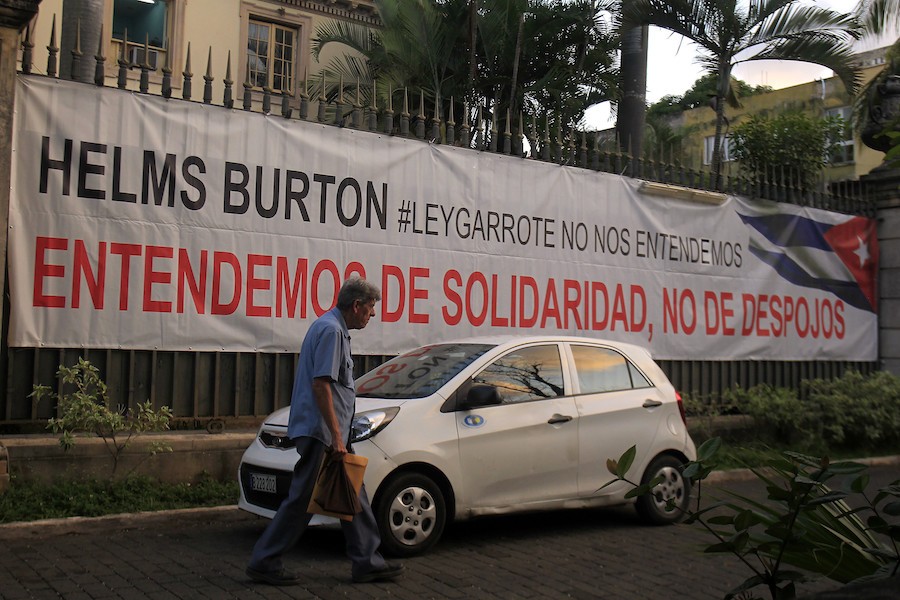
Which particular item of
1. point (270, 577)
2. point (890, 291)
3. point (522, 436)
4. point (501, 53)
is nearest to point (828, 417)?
point (890, 291)

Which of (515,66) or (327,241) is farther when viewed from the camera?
(515,66)

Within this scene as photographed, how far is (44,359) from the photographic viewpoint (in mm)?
7895

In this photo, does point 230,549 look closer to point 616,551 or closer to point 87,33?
point 616,551

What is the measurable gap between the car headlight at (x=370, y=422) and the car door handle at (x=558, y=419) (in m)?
1.35

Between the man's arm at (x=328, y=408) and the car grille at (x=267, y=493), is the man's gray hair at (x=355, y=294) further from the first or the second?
the car grille at (x=267, y=493)

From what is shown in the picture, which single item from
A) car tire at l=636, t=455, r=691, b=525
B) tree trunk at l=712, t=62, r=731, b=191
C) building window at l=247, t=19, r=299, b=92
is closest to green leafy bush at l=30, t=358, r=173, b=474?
car tire at l=636, t=455, r=691, b=525

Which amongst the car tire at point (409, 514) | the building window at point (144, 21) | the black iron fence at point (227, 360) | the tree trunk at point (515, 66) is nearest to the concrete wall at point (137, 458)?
the black iron fence at point (227, 360)

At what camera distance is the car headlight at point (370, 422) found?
6.39m

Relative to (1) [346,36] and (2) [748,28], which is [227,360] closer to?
(2) [748,28]

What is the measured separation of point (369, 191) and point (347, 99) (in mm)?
10390

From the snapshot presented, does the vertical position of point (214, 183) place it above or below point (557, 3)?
below

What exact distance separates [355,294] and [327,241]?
3.52 m

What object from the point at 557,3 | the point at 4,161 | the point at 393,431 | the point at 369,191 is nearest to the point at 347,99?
the point at 557,3

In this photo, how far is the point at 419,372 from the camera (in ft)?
23.8
